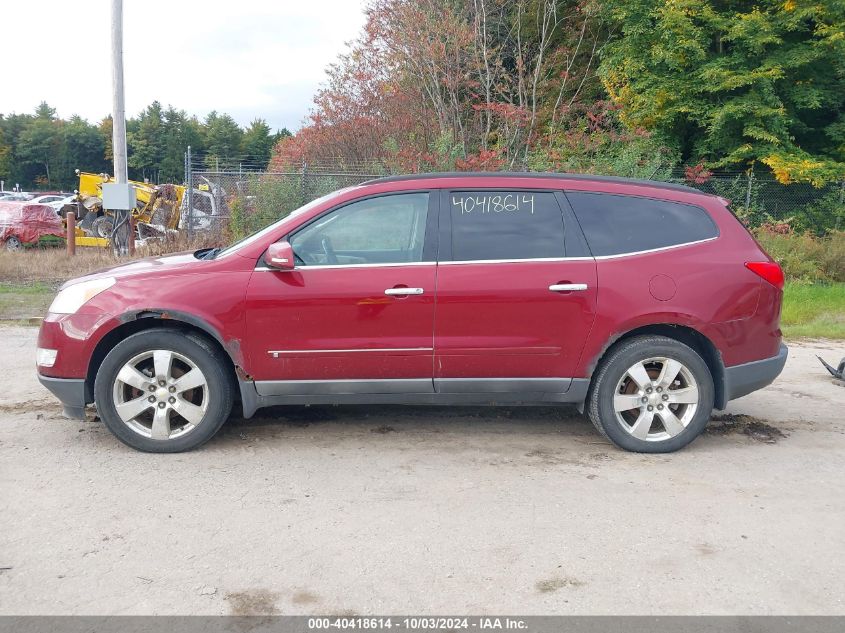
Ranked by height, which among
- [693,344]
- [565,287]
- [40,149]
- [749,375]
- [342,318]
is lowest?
[749,375]

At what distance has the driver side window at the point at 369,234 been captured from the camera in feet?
15.7

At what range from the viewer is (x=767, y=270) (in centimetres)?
491

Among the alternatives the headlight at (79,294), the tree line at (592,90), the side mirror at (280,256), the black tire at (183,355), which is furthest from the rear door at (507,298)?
the tree line at (592,90)

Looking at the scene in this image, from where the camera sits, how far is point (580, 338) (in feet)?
15.6

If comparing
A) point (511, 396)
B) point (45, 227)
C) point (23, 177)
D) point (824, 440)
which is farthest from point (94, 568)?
point (23, 177)

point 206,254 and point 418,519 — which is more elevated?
point 206,254

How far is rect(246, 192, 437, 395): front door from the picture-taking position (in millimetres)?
4648

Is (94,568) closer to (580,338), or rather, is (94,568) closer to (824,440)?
(580,338)

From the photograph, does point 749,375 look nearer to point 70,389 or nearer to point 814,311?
point 70,389

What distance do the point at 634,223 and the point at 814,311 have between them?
7.62 m

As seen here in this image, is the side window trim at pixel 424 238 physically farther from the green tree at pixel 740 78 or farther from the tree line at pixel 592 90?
the green tree at pixel 740 78

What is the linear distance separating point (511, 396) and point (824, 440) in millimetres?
2375

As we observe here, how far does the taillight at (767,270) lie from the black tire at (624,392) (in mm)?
702
